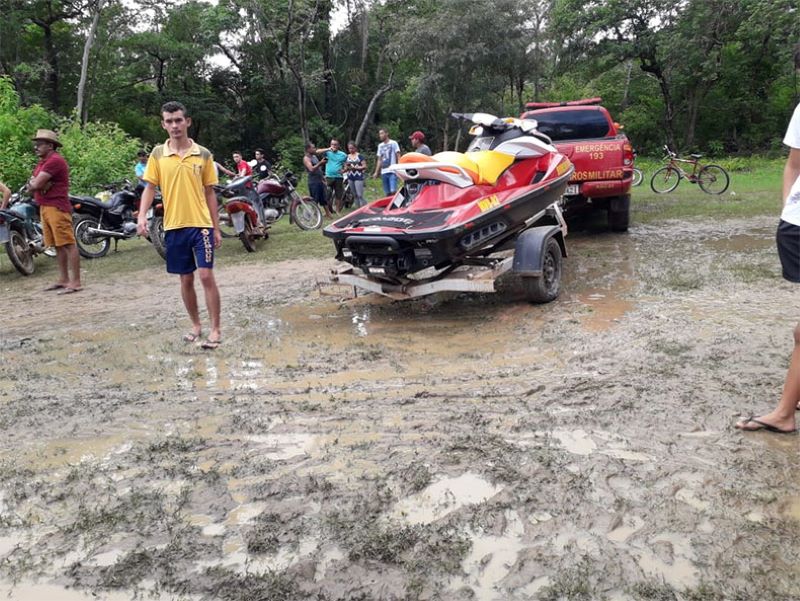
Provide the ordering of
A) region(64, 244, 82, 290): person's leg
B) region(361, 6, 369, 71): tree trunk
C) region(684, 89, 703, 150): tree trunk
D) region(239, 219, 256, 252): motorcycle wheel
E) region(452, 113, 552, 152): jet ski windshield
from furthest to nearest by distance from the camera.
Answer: region(361, 6, 369, 71): tree trunk, region(684, 89, 703, 150): tree trunk, region(239, 219, 256, 252): motorcycle wheel, region(64, 244, 82, 290): person's leg, region(452, 113, 552, 152): jet ski windshield

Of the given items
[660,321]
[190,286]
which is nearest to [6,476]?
[190,286]

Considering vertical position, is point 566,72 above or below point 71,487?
above

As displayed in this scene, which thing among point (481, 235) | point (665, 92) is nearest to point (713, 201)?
point (481, 235)

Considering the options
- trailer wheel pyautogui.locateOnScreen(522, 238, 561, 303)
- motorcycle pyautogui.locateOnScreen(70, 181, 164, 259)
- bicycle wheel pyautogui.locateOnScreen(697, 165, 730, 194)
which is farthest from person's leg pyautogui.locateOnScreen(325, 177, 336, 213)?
trailer wheel pyautogui.locateOnScreen(522, 238, 561, 303)

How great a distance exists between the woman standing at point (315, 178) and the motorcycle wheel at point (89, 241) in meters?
4.65

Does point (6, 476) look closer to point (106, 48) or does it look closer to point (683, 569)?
point (683, 569)

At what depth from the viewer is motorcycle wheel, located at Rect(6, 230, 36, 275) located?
8312 mm

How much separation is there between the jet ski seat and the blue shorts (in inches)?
79.0

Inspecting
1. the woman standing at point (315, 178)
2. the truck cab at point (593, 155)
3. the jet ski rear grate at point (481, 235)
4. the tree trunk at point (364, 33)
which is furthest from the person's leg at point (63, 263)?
the tree trunk at point (364, 33)

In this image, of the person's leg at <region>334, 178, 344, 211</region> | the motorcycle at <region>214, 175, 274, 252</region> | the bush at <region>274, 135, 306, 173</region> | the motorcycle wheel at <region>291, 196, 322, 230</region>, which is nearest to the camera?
the motorcycle at <region>214, 175, 274, 252</region>

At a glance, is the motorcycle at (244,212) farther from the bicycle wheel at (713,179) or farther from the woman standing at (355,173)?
the bicycle wheel at (713,179)

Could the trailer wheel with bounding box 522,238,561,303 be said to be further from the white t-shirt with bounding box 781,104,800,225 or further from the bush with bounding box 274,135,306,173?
the bush with bounding box 274,135,306,173

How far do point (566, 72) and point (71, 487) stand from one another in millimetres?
26714

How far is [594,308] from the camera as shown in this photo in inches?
215
